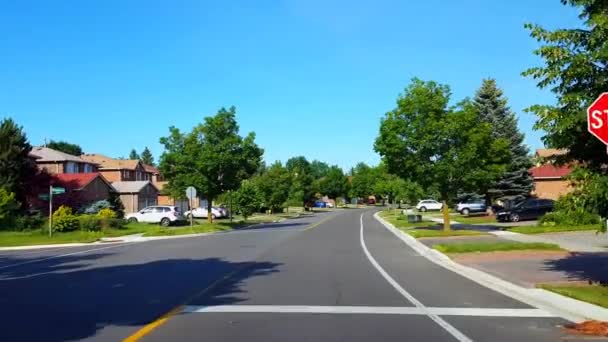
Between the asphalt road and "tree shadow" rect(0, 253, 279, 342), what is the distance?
0.02 meters

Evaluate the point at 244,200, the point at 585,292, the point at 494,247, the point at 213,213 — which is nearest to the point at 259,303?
the point at 585,292

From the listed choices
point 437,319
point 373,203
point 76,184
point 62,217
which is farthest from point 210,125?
point 373,203

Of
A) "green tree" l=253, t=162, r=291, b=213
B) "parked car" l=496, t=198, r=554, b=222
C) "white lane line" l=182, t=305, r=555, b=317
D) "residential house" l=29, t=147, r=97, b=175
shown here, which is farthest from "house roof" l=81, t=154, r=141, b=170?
"white lane line" l=182, t=305, r=555, b=317

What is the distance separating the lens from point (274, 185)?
3182 inches

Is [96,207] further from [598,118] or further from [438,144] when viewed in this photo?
[598,118]

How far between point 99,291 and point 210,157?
97.8ft

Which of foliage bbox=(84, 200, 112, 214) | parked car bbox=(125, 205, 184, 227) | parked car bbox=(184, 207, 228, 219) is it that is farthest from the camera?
parked car bbox=(184, 207, 228, 219)

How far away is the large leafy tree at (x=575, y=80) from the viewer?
10.4 m

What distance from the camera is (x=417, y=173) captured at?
3138 cm

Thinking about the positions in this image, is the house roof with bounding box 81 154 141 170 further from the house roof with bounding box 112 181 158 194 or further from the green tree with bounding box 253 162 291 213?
the green tree with bounding box 253 162 291 213

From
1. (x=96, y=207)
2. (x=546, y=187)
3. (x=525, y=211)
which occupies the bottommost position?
(x=525, y=211)

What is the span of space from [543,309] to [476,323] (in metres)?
1.91

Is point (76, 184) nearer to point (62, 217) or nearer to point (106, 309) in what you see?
point (62, 217)

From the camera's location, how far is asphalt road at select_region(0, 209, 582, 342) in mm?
8602
